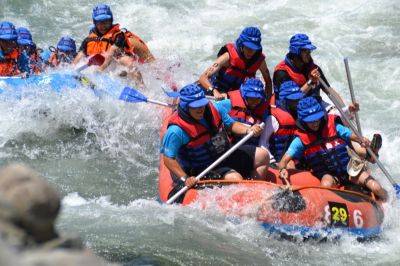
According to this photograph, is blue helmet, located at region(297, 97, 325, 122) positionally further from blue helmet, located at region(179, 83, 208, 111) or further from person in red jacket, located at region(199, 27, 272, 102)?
person in red jacket, located at region(199, 27, 272, 102)

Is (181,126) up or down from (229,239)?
up

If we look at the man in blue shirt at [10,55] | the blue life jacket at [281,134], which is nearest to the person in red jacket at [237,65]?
the blue life jacket at [281,134]

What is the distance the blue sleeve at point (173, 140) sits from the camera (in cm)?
571

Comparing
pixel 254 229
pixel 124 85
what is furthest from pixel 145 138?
pixel 254 229

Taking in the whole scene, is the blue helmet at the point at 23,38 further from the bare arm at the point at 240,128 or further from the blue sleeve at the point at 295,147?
the blue sleeve at the point at 295,147

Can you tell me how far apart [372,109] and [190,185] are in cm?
490

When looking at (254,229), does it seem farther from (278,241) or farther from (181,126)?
(181,126)

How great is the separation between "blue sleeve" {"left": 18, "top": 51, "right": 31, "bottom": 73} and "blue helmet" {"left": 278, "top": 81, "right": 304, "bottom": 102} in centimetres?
368

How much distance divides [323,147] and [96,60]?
3575 millimetres

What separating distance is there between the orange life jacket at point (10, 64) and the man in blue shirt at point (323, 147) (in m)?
4.07

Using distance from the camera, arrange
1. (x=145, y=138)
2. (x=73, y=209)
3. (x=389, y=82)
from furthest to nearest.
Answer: (x=389, y=82), (x=145, y=138), (x=73, y=209)

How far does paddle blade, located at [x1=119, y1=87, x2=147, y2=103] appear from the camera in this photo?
7.63m

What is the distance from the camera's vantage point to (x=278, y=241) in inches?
215

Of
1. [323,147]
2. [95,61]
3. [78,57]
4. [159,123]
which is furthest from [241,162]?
[78,57]
